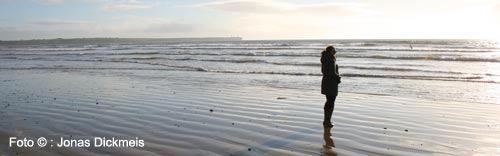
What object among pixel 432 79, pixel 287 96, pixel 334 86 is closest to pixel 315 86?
pixel 287 96

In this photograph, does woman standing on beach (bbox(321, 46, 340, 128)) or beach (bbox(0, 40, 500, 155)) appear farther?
woman standing on beach (bbox(321, 46, 340, 128))

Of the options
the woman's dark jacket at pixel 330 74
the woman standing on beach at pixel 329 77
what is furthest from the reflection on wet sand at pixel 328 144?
the woman's dark jacket at pixel 330 74

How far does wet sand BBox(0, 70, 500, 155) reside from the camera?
6.56 meters

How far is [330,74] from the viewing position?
8.23 metres

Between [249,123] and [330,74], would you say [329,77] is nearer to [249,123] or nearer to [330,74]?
[330,74]

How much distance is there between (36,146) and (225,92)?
7.40 metres

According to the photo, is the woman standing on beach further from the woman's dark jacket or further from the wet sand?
the wet sand

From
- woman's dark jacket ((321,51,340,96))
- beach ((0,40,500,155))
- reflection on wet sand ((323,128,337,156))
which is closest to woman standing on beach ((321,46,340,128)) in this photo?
woman's dark jacket ((321,51,340,96))

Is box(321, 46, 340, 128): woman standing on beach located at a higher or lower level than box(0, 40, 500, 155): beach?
higher

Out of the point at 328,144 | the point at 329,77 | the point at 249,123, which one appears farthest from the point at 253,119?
the point at 328,144

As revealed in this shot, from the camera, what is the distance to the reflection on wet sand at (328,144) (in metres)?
6.34

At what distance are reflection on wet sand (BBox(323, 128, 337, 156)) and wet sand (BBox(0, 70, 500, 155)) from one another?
14mm

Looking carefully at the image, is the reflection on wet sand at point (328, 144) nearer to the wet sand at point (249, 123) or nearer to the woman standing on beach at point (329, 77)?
the wet sand at point (249, 123)

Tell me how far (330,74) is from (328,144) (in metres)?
1.74
